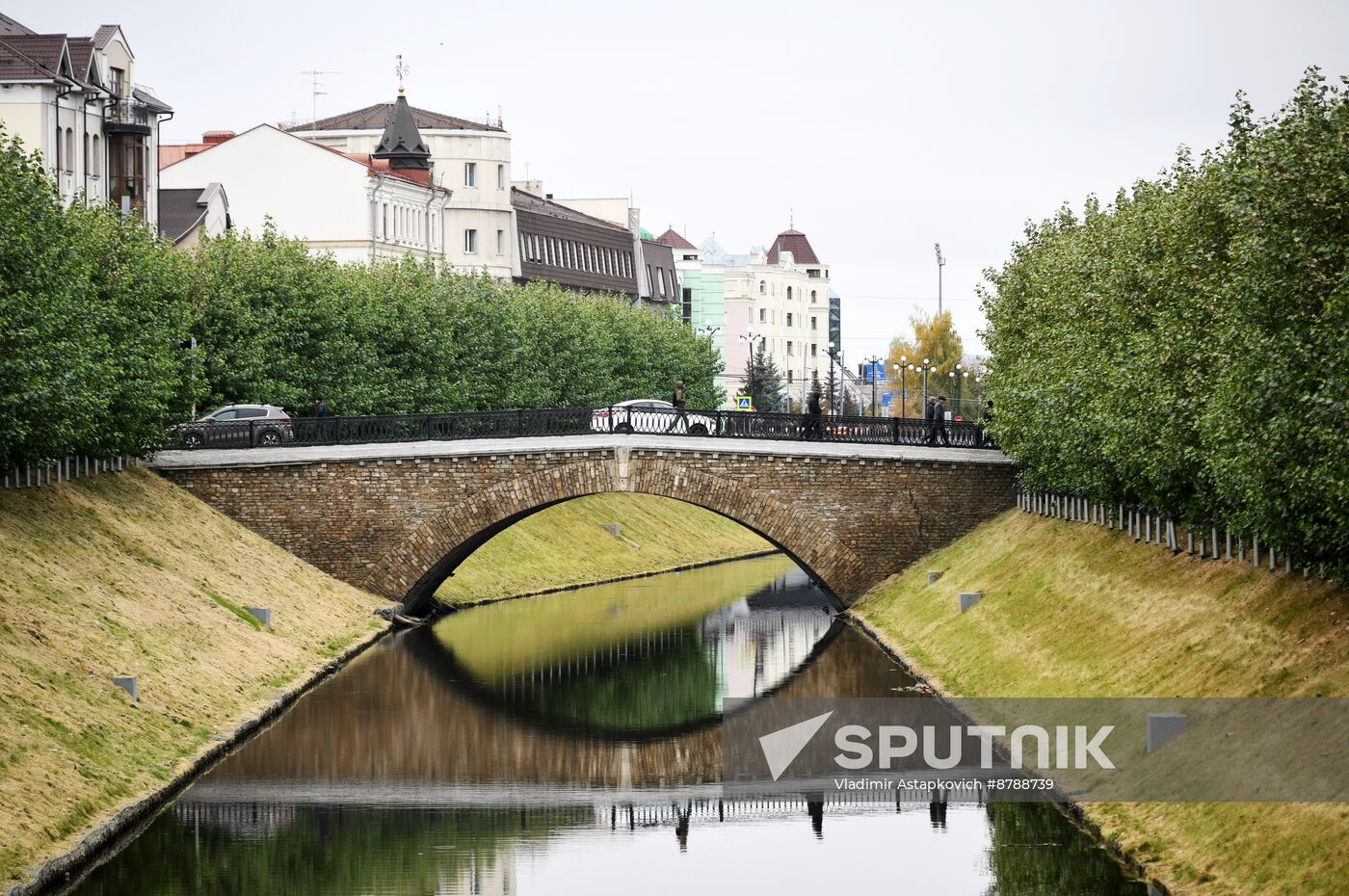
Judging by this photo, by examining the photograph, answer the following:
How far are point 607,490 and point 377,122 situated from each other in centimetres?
6089

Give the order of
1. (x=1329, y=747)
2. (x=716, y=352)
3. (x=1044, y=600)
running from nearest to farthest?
(x=1329, y=747)
(x=1044, y=600)
(x=716, y=352)

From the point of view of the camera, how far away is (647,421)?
5553 centimetres

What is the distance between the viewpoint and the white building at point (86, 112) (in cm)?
6675

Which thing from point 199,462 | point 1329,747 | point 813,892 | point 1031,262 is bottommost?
point 813,892

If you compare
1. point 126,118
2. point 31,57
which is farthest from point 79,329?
point 126,118

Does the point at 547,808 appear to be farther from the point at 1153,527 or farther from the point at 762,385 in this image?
the point at 762,385

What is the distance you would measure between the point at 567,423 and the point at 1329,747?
3321 centimetres

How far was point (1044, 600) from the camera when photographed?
4203 cm

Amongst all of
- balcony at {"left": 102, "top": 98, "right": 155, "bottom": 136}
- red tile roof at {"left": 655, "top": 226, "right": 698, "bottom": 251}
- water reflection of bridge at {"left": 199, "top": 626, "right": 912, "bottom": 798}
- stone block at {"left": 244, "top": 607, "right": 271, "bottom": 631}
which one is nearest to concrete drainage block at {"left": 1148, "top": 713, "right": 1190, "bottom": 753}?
water reflection of bridge at {"left": 199, "top": 626, "right": 912, "bottom": 798}

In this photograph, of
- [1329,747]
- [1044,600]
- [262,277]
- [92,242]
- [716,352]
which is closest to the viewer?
[1329,747]

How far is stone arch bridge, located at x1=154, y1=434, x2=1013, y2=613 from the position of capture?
5431cm

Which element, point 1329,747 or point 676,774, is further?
point 676,774

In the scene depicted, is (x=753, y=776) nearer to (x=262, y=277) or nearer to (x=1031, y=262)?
(x=1031, y=262)

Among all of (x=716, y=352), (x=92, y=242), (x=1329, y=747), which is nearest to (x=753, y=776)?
(x=1329, y=747)
